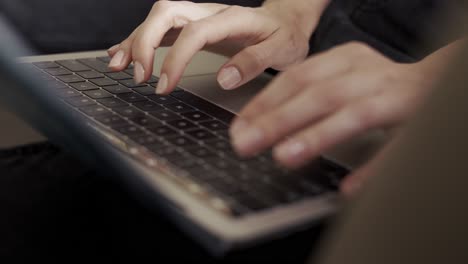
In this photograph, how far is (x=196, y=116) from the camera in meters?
0.60

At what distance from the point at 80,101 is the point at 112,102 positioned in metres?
0.03

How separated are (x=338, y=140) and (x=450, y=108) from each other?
0.16 metres

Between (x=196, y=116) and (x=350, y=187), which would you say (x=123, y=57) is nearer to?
(x=196, y=116)

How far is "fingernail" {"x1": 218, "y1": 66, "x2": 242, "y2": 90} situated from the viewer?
0.66 metres

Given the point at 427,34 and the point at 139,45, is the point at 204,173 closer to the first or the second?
the point at 139,45

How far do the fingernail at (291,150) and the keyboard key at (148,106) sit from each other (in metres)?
0.23

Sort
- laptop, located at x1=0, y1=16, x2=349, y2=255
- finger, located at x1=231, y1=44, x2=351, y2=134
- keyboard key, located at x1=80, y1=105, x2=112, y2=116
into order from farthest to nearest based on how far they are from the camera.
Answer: keyboard key, located at x1=80, y1=105, x2=112, y2=116, finger, located at x1=231, y1=44, x2=351, y2=134, laptop, located at x1=0, y1=16, x2=349, y2=255

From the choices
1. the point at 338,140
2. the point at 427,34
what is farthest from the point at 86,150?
the point at 427,34

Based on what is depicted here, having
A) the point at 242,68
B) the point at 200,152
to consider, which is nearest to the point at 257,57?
the point at 242,68

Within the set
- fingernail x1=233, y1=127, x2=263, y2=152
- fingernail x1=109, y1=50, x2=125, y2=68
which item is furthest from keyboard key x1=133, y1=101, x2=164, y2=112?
fingernail x1=233, y1=127, x2=263, y2=152

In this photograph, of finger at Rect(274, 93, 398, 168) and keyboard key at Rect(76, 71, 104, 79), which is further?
keyboard key at Rect(76, 71, 104, 79)

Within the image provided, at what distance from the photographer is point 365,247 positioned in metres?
0.28

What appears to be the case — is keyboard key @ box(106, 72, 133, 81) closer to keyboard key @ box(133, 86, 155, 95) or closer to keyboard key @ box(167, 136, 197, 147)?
keyboard key @ box(133, 86, 155, 95)

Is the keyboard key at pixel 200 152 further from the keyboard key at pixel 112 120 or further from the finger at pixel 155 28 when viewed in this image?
the finger at pixel 155 28
